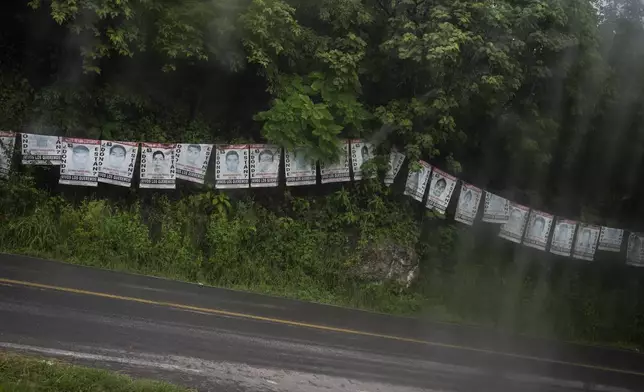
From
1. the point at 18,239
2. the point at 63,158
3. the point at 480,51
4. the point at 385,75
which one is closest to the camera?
the point at 18,239

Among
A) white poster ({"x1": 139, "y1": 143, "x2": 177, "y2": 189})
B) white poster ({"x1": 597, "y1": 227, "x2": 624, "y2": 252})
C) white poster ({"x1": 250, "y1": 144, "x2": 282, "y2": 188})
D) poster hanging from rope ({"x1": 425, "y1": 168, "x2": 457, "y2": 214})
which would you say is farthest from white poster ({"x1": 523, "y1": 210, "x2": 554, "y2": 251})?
white poster ({"x1": 139, "y1": 143, "x2": 177, "y2": 189})

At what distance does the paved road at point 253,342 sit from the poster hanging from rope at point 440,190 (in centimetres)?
276

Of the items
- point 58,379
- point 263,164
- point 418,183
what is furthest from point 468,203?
point 58,379

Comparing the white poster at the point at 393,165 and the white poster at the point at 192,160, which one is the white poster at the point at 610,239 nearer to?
the white poster at the point at 393,165

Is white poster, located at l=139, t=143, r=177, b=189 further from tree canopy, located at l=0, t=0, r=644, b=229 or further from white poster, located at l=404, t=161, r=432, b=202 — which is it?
white poster, located at l=404, t=161, r=432, b=202

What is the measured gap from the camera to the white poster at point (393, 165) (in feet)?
39.8

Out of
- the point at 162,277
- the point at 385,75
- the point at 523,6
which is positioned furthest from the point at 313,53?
the point at 162,277

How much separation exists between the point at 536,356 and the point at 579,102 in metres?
5.52

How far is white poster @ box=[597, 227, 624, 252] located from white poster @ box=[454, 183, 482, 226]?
9.76 ft

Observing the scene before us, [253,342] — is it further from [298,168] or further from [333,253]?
[298,168]

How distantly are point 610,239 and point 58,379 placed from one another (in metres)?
11.8

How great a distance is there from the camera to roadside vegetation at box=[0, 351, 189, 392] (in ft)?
17.0

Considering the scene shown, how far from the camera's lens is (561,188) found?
14.1 meters

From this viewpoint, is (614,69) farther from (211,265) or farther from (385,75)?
(211,265)
